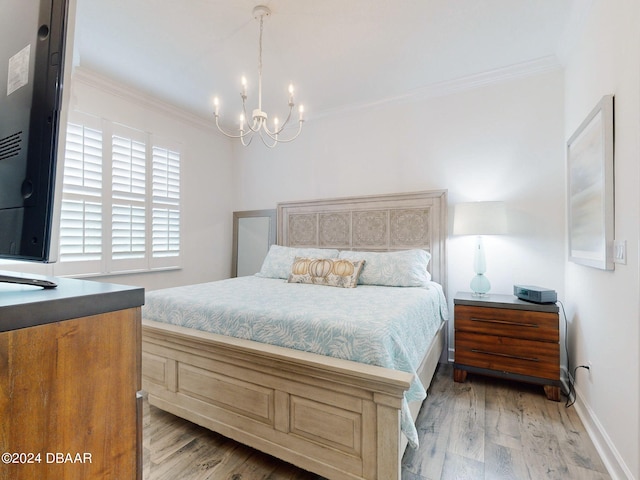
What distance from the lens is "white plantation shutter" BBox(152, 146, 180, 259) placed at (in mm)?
3545

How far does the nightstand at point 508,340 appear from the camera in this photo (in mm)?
2338

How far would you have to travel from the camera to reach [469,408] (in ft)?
7.30

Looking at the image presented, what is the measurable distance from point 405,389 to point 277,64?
280 centimetres

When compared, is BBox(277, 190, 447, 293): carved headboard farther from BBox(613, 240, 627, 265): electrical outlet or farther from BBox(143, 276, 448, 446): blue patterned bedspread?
BBox(613, 240, 627, 265): electrical outlet

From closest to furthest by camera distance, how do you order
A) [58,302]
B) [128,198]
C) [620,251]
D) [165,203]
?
1. [58,302]
2. [620,251]
3. [128,198]
4. [165,203]

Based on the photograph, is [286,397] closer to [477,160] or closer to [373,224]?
[373,224]

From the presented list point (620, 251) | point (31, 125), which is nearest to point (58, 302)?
point (31, 125)

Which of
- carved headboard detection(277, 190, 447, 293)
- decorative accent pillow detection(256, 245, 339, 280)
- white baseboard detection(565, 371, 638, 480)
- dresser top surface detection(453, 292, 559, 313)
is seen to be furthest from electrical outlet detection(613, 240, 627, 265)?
decorative accent pillow detection(256, 245, 339, 280)

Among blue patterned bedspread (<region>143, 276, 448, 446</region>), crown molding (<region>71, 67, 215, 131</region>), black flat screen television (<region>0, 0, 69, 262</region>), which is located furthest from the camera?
crown molding (<region>71, 67, 215, 131</region>)

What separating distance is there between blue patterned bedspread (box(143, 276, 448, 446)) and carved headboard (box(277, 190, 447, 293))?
0.82m

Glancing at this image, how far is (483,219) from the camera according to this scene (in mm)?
2682

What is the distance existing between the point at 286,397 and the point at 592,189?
225 cm

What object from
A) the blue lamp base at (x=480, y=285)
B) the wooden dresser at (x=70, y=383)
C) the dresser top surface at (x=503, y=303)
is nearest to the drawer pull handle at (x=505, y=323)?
the dresser top surface at (x=503, y=303)

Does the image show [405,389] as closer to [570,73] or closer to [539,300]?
[539,300]
